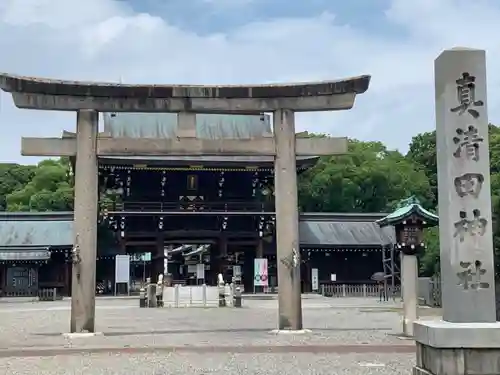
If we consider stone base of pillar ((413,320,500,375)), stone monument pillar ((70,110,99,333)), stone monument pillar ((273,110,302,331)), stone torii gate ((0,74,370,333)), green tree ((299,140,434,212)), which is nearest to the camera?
stone base of pillar ((413,320,500,375))

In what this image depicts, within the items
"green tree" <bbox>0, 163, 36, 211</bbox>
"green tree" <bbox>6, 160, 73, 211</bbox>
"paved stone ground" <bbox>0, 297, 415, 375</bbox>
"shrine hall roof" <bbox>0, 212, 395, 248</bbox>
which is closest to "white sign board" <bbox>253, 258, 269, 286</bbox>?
"shrine hall roof" <bbox>0, 212, 395, 248</bbox>

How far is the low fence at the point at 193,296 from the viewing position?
101ft

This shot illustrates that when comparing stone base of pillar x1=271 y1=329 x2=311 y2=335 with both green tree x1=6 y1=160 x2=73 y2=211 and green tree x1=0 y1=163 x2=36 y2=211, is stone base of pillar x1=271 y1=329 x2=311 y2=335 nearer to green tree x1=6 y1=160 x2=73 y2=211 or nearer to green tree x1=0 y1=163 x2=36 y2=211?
green tree x1=6 y1=160 x2=73 y2=211

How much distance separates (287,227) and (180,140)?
131 inches

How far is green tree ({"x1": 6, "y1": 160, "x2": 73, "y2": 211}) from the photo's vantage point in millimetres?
58719

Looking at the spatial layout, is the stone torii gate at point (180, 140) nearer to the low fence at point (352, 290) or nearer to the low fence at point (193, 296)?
A: the low fence at point (193, 296)

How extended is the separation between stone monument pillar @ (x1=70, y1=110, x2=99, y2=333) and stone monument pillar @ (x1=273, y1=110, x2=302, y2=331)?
4.37 metres

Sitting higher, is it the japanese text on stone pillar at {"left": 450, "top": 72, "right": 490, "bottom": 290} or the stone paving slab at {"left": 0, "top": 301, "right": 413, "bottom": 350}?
the japanese text on stone pillar at {"left": 450, "top": 72, "right": 490, "bottom": 290}

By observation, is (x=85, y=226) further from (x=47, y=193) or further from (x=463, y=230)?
(x=47, y=193)

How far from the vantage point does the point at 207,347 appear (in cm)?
1327

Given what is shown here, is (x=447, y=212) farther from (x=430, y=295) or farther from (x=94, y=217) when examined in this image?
(x=430, y=295)

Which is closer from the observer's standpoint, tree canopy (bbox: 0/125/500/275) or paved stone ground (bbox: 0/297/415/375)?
paved stone ground (bbox: 0/297/415/375)

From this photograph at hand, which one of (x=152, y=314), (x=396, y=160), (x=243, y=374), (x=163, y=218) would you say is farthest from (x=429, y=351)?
(x=396, y=160)

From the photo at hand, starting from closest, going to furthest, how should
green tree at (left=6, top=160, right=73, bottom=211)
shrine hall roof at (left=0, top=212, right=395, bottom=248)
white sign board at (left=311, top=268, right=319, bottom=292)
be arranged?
white sign board at (left=311, top=268, right=319, bottom=292), shrine hall roof at (left=0, top=212, right=395, bottom=248), green tree at (left=6, top=160, right=73, bottom=211)
